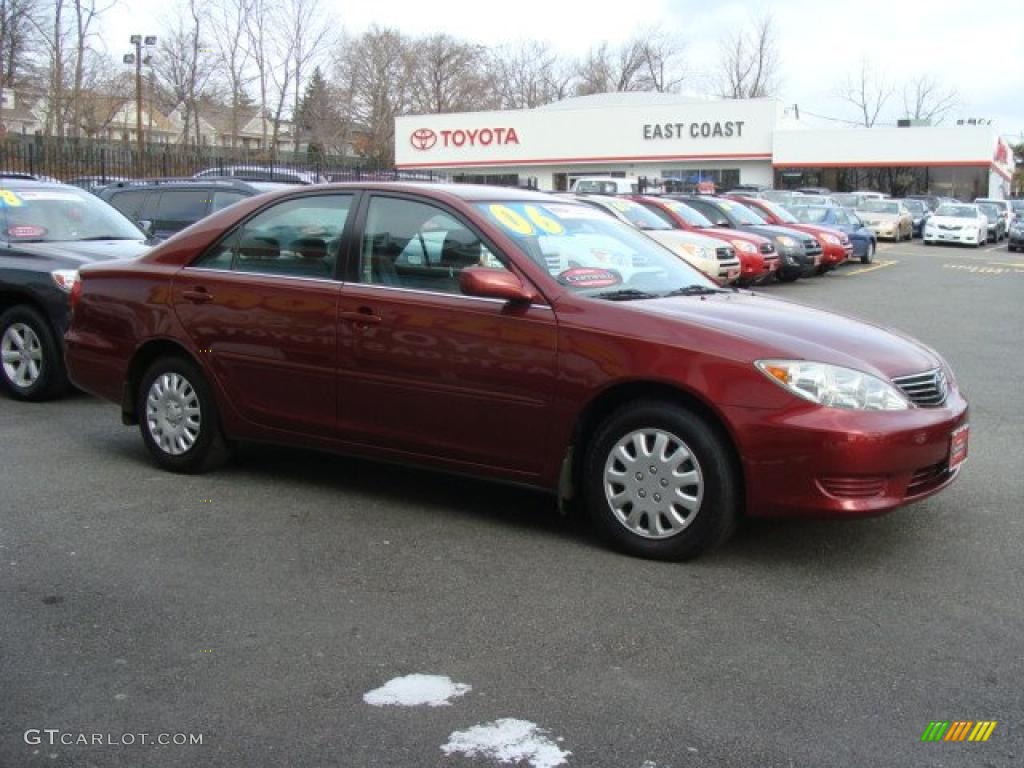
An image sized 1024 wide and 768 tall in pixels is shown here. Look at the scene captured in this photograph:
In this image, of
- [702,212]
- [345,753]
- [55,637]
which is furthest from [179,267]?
[702,212]

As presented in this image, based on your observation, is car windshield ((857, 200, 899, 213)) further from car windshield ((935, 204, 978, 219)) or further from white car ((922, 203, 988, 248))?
car windshield ((935, 204, 978, 219))

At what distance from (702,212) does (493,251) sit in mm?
17119

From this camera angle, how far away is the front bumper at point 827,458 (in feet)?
14.9

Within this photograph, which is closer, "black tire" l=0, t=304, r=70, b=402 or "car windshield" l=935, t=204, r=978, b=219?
"black tire" l=0, t=304, r=70, b=402

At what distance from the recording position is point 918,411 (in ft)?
15.7

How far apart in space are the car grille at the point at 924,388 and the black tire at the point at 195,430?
3.63 m

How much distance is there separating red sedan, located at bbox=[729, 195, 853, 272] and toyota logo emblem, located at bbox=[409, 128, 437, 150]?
34.9 meters

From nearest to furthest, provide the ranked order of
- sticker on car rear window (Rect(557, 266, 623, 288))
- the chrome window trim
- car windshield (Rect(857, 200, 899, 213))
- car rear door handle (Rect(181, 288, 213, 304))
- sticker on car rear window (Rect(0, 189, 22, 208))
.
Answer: sticker on car rear window (Rect(557, 266, 623, 288)) → the chrome window trim → car rear door handle (Rect(181, 288, 213, 304)) → sticker on car rear window (Rect(0, 189, 22, 208)) → car windshield (Rect(857, 200, 899, 213))

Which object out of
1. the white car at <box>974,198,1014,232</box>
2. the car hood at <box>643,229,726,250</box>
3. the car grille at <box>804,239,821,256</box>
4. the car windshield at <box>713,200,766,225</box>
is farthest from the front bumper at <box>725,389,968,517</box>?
the white car at <box>974,198,1014,232</box>

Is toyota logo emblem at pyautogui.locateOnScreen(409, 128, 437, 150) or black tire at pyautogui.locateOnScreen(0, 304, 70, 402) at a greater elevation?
toyota logo emblem at pyautogui.locateOnScreen(409, 128, 437, 150)

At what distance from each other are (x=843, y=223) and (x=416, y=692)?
2514cm

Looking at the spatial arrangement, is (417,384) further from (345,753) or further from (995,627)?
(995,627)

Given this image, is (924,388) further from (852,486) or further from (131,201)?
(131,201)

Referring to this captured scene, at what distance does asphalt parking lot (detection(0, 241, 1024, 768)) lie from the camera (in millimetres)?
3350
